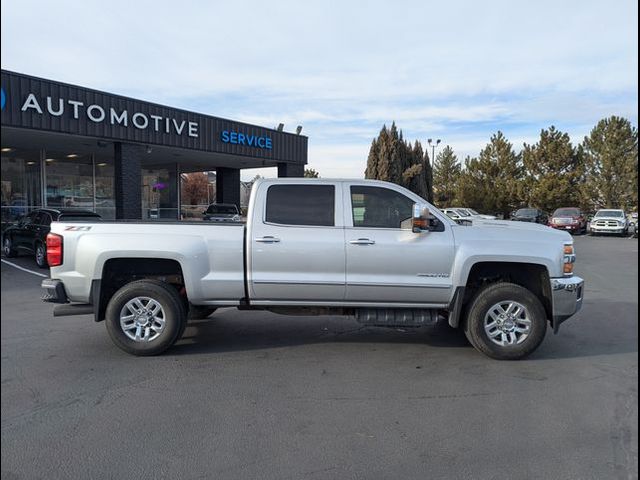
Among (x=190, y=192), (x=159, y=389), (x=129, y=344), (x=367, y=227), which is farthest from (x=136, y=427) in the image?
(x=190, y=192)

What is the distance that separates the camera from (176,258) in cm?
560

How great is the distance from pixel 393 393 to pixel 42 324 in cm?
514

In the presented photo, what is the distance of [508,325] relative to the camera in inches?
217

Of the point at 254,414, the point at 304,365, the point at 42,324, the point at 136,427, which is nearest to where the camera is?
the point at 136,427

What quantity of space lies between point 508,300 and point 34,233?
12.3 metres

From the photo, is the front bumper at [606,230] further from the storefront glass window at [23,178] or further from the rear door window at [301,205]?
the storefront glass window at [23,178]

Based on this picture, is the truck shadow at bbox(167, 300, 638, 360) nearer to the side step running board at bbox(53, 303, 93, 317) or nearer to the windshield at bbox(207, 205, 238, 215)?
the side step running board at bbox(53, 303, 93, 317)

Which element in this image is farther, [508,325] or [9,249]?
[9,249]

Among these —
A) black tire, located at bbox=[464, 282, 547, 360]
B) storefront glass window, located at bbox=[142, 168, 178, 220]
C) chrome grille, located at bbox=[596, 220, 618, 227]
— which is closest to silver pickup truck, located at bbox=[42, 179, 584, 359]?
black tire, located at bbox=[464, 282, 547, 360]

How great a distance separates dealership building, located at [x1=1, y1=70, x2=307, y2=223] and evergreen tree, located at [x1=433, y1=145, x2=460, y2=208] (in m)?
26.7

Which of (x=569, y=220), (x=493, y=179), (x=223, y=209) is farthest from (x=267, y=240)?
(x=493, y=179)

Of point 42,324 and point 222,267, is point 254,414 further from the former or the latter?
point 42,324

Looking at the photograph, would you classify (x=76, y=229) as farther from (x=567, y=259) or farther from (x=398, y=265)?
(x=567, y=259)

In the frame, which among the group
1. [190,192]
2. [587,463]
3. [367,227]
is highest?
[190,192]
